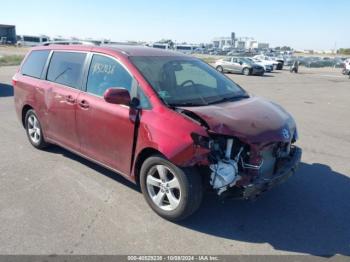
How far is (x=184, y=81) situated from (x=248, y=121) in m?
1.12

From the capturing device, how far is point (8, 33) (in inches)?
3615

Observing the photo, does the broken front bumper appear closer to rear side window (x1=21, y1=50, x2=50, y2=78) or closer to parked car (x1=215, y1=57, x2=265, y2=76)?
rear side window (x1=21, y1=50, x2=50, y2=78)

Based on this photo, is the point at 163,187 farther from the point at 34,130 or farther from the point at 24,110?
the point at 24,110

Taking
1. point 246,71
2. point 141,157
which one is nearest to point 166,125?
point 141,157

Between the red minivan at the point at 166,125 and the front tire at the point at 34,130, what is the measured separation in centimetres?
48

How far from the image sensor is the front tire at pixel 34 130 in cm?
580

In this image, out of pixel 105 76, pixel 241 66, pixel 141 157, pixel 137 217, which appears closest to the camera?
pixel 137 217

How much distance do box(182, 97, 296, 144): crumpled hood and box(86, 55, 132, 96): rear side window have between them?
909 millimetres

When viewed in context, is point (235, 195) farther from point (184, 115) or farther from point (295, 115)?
point (295, 115)

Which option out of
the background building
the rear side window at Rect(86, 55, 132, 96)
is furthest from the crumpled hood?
the background building

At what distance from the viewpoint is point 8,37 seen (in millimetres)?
91875

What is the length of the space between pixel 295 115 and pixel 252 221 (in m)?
7.11

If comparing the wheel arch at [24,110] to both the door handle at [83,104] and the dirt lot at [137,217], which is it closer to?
the dirt lot at [137,217]

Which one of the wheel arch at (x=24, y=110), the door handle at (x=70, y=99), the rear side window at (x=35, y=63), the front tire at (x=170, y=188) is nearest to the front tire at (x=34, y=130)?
the wheel arch at (x=24, y=110)
